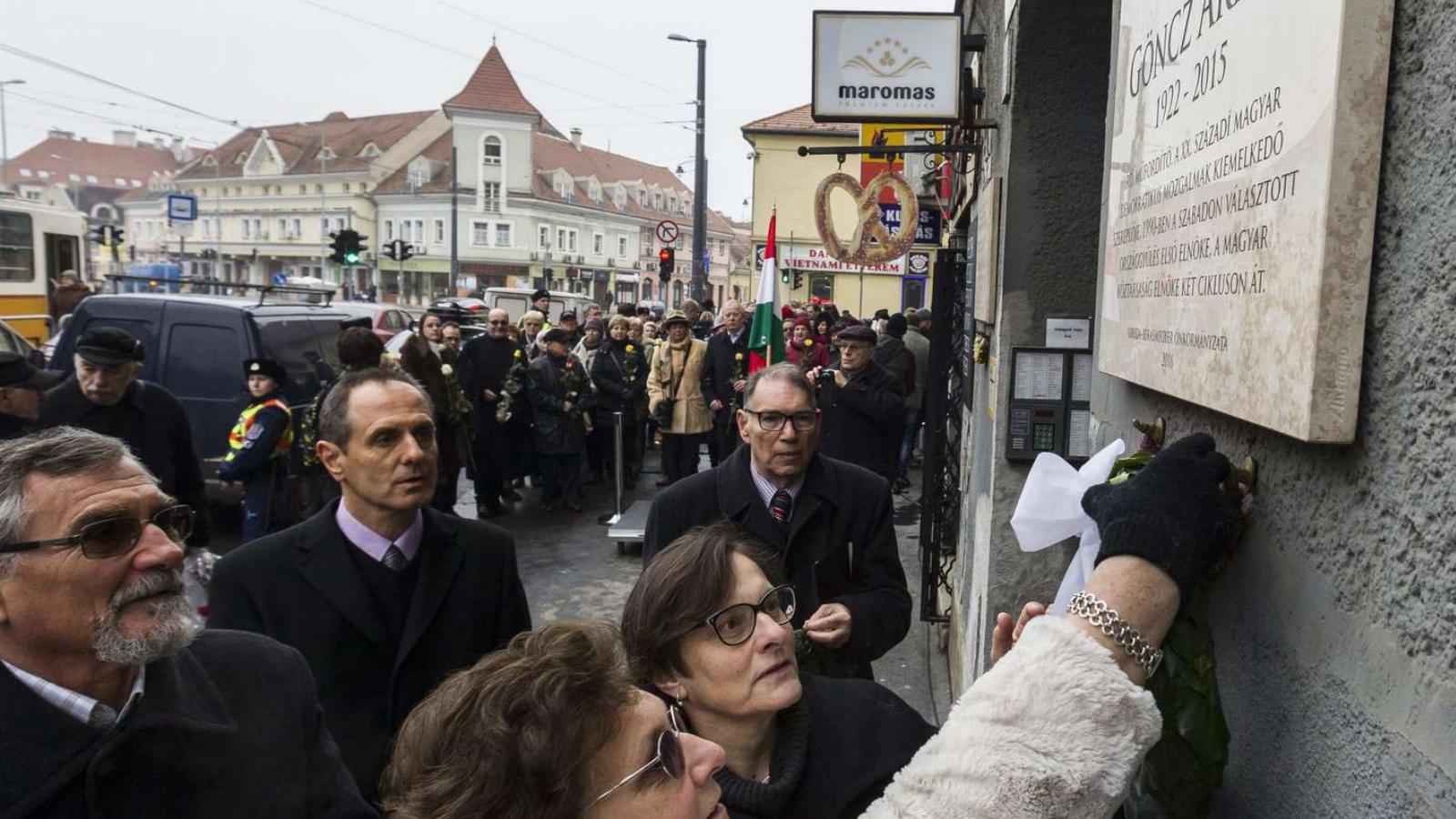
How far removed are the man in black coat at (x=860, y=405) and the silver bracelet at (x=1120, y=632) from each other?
6.36 m

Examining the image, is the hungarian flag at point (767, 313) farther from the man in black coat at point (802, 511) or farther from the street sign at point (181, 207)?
the street sign at point (181, 207)

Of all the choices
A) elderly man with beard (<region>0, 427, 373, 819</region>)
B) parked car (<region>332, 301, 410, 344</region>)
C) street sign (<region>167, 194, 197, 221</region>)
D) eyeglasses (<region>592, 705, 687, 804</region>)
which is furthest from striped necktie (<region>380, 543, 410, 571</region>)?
street sign (<region>167, 194, 197, 221</region>)

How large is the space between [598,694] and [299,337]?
854 centimetres

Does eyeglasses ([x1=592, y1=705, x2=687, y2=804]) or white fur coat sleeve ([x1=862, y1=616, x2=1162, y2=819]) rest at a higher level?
white fur coat sleeve ([x1=862, y1=616, x2=1162, y2=819])

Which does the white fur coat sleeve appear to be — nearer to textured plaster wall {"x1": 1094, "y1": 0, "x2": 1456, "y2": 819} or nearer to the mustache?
textured plaster wall {"x1": 1094, "y1": 0, "x2": 1456, "y2": 819}

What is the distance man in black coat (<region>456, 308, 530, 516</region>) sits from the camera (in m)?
10.2

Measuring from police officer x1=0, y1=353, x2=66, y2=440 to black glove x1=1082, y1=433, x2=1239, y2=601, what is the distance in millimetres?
5192

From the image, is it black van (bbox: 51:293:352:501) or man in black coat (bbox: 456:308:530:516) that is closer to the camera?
black van (bbox: 51:293:352:501)

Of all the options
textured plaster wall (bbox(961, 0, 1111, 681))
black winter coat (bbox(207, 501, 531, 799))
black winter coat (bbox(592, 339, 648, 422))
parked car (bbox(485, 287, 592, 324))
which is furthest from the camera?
parked car (bbox(485, 287, 592, 324))

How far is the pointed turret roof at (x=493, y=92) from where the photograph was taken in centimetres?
6719

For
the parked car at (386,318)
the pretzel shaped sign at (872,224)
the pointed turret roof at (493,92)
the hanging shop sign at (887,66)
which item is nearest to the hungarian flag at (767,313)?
the pretzel shaped sign at (872,224)

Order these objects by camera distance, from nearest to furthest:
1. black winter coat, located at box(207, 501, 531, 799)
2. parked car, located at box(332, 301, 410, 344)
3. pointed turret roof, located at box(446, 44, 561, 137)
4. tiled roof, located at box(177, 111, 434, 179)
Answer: black winter coat, located at box(207, 501, 531, 799), parked car, located at box(332, 301, 410, 344), pointed turret roof, located at box(446, 44, 561, 137), tiled roof, located at box(177, 111, 434, 179)

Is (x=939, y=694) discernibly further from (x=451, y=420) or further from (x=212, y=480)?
(x=212, y=480)

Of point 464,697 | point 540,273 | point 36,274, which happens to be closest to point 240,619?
point 464,697
